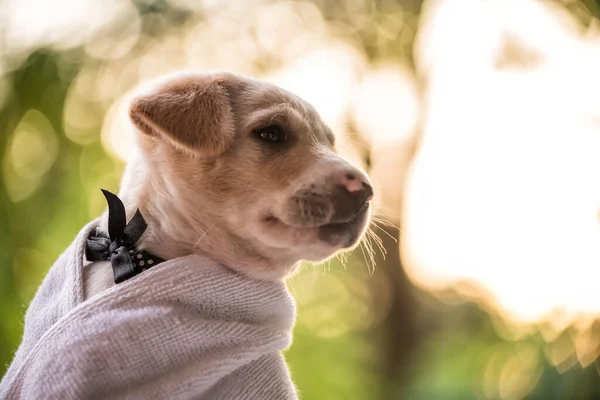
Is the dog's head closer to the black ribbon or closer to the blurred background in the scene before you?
the black ribbon

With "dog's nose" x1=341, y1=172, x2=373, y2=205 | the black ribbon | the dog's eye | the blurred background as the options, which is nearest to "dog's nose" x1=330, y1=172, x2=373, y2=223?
"dog's nose" x1=341, y1=172, x2=373, y2=205

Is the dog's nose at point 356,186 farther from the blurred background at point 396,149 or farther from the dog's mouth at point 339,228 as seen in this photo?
the blurred background at point 396,149

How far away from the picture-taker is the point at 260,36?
1.84 m

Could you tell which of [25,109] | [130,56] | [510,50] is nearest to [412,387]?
[510,50]

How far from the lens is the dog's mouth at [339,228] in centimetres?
85

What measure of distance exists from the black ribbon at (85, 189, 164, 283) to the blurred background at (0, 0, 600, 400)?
74cm

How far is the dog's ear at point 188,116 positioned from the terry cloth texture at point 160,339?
19 cm

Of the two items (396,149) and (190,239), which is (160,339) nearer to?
(190,239)

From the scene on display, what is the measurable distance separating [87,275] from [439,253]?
114 cm

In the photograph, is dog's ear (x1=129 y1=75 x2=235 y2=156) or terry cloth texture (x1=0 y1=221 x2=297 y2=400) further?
dog's ear (x1=129 y1=75 x2=235 y2=156)

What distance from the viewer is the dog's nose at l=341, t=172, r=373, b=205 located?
848 mm

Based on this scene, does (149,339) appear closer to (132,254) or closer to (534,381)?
(132,254)

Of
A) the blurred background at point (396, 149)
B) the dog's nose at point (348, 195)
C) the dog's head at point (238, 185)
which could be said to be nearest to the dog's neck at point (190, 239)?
the dog's head at point (238, 185)

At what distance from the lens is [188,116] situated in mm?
863
